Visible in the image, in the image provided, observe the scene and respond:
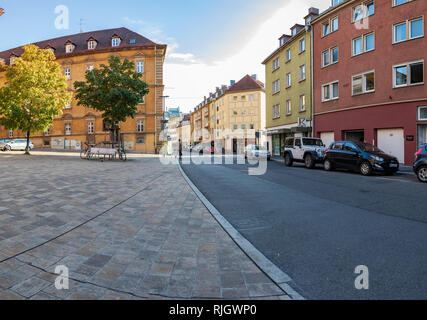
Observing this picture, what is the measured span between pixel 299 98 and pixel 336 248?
28341 millimetres

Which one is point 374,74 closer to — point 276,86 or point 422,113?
point 422,113

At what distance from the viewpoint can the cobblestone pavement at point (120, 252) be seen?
9.36 ft

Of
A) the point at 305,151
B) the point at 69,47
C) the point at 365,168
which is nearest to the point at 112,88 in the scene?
the point at 305,151

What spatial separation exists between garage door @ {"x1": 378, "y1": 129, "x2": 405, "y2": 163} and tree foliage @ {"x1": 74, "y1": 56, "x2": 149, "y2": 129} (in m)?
18.0

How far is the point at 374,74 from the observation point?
20.5 meters

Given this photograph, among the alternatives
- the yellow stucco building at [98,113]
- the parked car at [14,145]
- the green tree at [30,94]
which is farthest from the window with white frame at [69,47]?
the green tree at [30,94]

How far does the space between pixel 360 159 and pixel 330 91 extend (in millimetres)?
12799

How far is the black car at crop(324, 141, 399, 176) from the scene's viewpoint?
534 inches

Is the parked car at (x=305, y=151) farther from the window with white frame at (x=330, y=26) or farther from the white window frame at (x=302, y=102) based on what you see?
the window with white frame at (x=330, y=26)

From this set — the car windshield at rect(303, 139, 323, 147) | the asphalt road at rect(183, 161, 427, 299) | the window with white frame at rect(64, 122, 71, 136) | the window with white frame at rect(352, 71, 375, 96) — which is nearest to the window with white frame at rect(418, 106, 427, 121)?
the window with white frame at rect(352, 71, 375, 96)

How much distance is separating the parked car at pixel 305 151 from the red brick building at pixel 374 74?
511 cm

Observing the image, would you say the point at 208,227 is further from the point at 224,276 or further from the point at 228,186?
the point at 228,186
